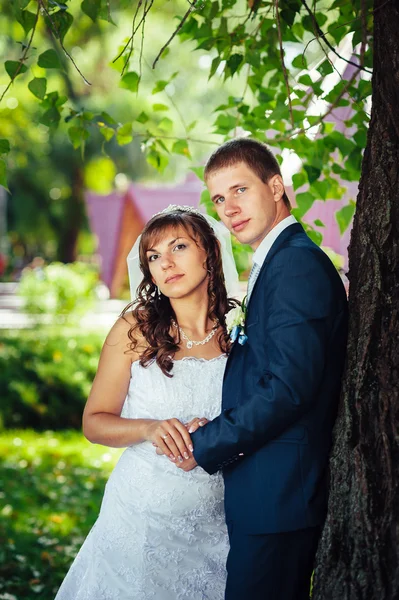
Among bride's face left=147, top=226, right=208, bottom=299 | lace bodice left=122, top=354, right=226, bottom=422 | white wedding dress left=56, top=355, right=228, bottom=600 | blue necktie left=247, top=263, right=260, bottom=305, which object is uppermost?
bride's face left=147, top=226, right=208, bottom=299

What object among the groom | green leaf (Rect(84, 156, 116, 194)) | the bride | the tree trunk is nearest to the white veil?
the bride

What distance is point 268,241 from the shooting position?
267 centimetres

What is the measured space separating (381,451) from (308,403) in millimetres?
268

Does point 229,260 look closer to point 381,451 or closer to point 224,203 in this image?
point 224,203

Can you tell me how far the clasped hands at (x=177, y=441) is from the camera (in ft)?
8.63

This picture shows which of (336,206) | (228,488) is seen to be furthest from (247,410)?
(336,206)

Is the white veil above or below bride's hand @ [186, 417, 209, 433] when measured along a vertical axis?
above

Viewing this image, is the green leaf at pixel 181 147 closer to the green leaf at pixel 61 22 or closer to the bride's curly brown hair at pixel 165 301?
the bride's curly brown hair at pixel 165 301

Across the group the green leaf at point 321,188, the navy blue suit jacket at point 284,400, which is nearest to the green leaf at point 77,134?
the green leaf at point 321,188

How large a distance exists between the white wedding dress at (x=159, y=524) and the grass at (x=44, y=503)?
187 cm

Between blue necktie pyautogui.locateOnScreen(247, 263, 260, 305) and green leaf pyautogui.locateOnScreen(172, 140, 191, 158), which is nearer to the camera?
blue necktie pyautogui.locateOnScreen(247, 263, 260, 305)

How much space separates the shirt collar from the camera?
104 inches

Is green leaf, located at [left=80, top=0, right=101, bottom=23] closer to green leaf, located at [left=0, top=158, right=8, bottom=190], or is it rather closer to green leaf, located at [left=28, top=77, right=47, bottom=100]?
green leaf, located at [left=28, top=77, right=47, bottom=100]

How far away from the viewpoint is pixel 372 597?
7.13ft
